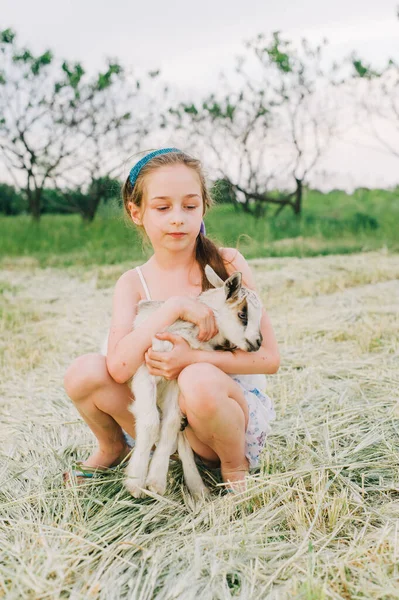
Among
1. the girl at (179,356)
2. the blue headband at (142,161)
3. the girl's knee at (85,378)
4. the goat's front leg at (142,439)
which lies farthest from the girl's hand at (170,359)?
the blue headband at (142,161)

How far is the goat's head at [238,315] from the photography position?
2.59m

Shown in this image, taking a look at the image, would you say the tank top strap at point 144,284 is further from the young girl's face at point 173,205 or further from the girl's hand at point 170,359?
the girl's hand at point 170,359

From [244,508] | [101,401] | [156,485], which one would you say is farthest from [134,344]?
[244,508]

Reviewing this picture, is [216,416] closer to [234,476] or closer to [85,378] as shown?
[234,476]

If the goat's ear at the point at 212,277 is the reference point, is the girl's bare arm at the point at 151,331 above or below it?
below

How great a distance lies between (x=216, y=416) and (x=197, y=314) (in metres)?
0.43

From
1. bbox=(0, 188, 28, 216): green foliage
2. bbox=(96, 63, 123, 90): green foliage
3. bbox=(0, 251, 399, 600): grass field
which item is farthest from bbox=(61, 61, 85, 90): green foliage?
bbox=(0, 251, 399, 600): grass field

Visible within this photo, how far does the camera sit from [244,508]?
2445 millimetres

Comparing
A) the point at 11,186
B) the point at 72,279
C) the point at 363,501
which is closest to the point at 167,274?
the point at 363,501

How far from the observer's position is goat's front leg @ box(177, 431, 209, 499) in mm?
2602

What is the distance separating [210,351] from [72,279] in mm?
6226

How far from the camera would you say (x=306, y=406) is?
3.66m

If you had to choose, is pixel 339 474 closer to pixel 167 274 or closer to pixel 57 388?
pixel 167 274

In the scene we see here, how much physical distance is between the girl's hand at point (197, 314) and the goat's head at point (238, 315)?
2.5 inches
